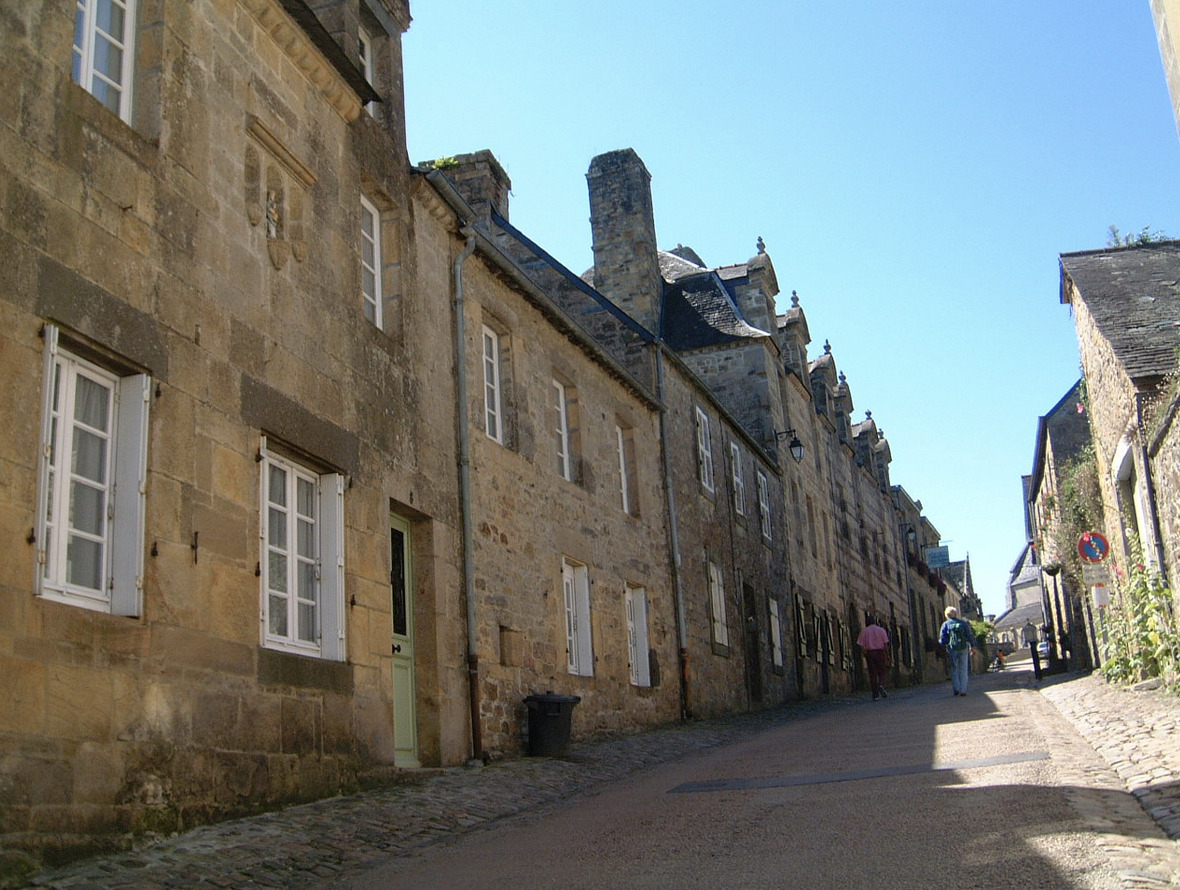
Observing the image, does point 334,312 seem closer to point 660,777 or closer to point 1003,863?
point 660,777

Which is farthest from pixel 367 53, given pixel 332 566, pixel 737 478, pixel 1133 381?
pixel 737 478

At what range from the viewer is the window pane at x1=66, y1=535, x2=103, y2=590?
236 inches

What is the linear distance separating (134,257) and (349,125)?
3469 mm

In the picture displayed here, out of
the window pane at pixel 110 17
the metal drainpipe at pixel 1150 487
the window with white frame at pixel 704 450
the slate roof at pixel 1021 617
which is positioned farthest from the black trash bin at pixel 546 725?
the slate roof at pixel 1021 617

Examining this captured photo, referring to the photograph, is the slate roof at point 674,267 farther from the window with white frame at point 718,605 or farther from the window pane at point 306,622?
the window pane at point 306,622

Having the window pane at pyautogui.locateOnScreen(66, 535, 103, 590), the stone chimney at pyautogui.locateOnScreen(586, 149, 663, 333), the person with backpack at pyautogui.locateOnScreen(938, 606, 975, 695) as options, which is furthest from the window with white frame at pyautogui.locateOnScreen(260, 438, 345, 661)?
the stone chimney at pyautogui.locateOnScreen(586, 149, 663, 333)

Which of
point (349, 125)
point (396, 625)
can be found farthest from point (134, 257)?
point (396, 625)

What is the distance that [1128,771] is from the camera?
7426 mm

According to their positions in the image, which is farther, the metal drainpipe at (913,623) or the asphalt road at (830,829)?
the metal drainpipe at (913,623)

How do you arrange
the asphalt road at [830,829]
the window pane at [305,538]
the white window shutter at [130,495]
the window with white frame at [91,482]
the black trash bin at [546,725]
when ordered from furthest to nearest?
the black trash bin at [546,725]
the window pane at [305,538]
the white window shutter at [130,495]
the window with white frame at [91,482]
the asphalt road at [830,829]

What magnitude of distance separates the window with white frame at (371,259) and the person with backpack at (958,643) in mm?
9890

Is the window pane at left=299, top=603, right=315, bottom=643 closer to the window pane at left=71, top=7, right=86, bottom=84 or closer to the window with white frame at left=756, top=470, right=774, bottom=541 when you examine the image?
the window pane at left=71, top=7, right=86, bottom=84

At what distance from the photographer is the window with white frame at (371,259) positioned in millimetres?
9992

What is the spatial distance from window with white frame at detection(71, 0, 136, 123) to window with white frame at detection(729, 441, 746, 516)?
15210 mm
